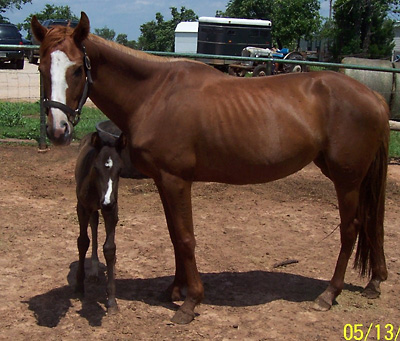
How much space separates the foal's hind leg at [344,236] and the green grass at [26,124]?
6155 mm

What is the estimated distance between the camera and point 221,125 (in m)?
3.67

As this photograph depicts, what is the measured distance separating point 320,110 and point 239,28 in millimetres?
25783

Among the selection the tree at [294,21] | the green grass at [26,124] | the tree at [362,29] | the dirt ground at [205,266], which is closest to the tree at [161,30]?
the tree at [294,21]

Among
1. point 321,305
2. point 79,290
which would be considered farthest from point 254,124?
point 79,290

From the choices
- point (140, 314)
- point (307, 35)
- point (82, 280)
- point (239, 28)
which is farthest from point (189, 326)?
point (307, 35)

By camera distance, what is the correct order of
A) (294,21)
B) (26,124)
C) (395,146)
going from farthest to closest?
(294,21) → (395,146) → (26,124)

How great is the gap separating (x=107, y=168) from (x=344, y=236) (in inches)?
79.5

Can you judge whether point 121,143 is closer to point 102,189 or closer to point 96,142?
point 96,142

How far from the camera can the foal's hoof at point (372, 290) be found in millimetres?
4156

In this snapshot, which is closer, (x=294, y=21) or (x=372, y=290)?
(x=372, y=290)

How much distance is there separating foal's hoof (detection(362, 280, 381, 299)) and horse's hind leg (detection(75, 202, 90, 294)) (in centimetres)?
238

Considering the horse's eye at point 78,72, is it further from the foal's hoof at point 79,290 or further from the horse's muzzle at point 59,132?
the foal's hoof at point 79,290

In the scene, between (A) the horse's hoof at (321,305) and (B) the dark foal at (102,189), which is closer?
(B) the dark foal at (102,189)

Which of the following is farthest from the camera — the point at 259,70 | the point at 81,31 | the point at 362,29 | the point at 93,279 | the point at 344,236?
the point at 362,29
